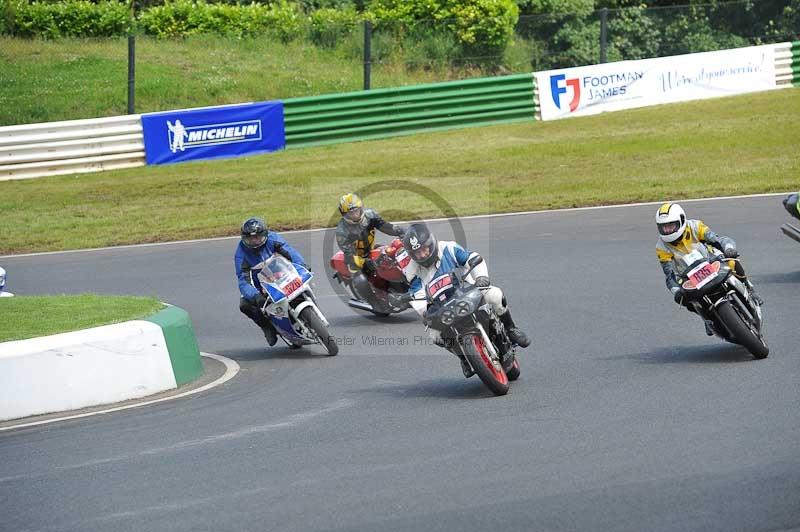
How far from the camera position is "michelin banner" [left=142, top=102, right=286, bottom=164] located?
2727 cm

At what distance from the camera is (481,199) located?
23.4 m

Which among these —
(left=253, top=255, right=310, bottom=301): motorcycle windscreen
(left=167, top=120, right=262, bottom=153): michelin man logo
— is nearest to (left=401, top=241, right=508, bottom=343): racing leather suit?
(left=253, top=255, right=310, bottom=301): motorcycle windscreen

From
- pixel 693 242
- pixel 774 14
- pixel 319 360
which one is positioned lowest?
pixel 319 360

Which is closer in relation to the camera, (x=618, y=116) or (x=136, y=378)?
(x=136, y=378)

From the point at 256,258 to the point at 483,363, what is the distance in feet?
13.6

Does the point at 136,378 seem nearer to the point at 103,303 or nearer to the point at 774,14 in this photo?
the point at 103,303

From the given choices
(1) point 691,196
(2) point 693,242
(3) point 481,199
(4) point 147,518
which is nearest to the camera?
(4) point 147,518

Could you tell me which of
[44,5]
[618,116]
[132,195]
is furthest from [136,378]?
[44,5]

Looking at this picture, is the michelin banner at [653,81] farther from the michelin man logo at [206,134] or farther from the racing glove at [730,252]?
the racing glove at [730,252]

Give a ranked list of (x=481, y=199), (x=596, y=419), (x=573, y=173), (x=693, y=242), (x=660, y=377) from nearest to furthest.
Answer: (x=596, y=419) < (x=660, y=377) < (x=693, y=242) < (x=481, y=199) < (x=573, y=173)

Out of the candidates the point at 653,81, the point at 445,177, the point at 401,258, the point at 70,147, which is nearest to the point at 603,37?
the point at 653,81

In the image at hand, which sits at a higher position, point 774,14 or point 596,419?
point 774,14

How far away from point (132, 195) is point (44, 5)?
12397 millimetres

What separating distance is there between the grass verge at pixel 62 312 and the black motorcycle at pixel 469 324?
3.24 metres
